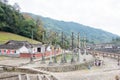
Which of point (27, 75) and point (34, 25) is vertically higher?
point (34, 25)

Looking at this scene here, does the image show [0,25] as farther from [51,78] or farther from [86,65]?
[51,78]

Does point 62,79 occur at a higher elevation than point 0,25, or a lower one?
lower

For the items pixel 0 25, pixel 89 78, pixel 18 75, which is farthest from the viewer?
pixel 0 25

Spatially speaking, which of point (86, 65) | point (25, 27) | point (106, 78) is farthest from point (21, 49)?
point (25, 27)

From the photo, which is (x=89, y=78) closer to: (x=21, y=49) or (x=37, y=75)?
(x=37, y=75)

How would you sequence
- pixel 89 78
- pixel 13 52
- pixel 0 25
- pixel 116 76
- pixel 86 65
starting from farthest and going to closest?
pixel 0 25 < pixel 13 52 < pixel 86 65 < pixel 116 76 < pixel 89 78

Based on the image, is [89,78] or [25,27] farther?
[25,27]

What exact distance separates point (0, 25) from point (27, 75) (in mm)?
70440

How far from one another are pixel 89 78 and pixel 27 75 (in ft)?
26.5

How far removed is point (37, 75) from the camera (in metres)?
33.0

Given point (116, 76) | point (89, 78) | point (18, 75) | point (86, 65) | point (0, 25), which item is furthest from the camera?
point (0, 25)

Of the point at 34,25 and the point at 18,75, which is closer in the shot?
the point at 18,75

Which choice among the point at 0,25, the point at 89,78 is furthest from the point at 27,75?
the point at 0,25

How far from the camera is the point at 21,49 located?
221 feet
